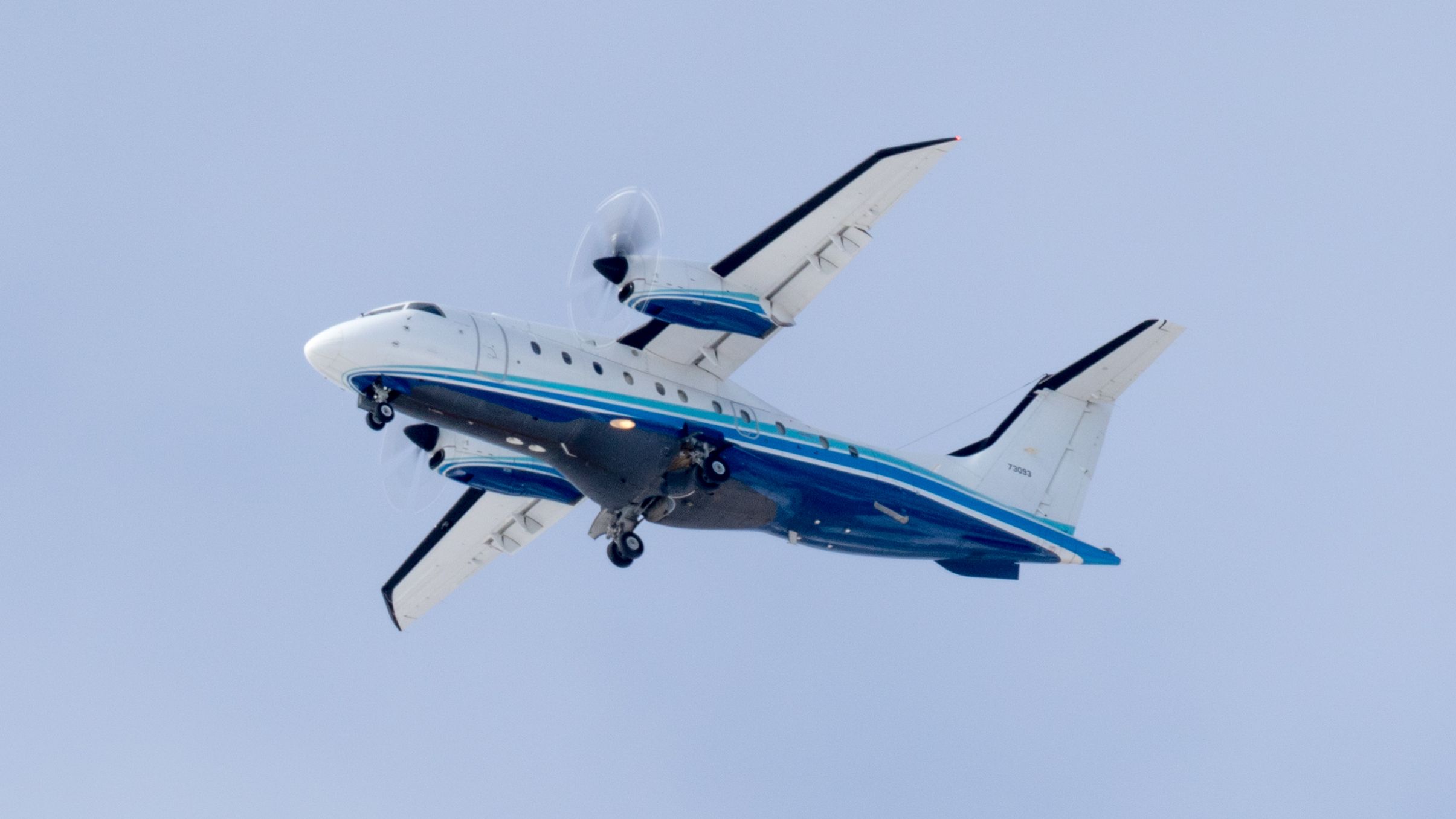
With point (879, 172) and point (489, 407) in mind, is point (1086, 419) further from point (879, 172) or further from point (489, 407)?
point (489, 407)

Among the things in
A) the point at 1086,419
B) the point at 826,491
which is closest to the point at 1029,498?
the point at 1086,419

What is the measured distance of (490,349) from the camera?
54.5ft

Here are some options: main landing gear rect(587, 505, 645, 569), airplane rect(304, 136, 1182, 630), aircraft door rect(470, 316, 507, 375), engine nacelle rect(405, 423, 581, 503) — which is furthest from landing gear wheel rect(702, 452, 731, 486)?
aircraft door rect(470, 316, 507, 375)

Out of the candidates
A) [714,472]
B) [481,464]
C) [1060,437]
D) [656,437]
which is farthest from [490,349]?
[1060,437]

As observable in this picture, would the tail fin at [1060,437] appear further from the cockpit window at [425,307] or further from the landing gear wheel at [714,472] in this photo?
the cockpit window at [425,307]

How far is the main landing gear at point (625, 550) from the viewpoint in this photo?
18250 mm

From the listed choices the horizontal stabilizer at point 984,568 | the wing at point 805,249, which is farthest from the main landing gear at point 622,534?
the horizontal stabilizer at point 984,568

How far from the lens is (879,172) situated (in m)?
17.2

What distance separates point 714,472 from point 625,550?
1419 mm

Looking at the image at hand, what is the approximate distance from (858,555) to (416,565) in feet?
19.1

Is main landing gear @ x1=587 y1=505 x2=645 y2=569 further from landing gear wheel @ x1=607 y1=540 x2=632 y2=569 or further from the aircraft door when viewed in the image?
the aircraft door

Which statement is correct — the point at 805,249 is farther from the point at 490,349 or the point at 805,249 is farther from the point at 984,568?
the point at 984,568

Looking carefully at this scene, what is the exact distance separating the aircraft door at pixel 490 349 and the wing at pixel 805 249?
1825mm

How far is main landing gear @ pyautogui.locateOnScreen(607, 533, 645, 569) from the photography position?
18250 millimetres
